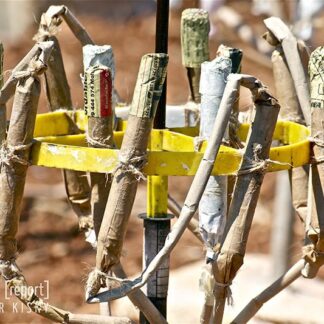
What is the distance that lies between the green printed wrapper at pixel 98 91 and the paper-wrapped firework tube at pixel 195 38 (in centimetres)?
43

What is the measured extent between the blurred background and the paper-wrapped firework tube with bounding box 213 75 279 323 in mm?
271

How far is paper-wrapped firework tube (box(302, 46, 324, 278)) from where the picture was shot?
1.78 meters

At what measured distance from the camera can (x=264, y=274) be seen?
13.4ft

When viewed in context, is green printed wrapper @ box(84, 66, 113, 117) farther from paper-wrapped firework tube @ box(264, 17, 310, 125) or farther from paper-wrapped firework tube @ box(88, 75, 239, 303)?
paper-wrapped firework tube @ box(264, 17, 310, 125)

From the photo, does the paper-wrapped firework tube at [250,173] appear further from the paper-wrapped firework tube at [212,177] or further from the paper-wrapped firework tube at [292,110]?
the paper-wrapped firework tube at [292,110]

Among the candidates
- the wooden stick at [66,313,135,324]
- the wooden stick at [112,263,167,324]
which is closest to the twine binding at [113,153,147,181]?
the wooden stick at [112,263,167,324]

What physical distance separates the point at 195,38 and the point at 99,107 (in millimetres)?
456

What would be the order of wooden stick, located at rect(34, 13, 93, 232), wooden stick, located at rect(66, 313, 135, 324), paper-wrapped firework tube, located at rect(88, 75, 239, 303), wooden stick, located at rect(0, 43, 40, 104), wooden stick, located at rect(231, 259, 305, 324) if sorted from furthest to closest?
1. wooden stick, located at rect(34, 13, 93, 232)
2. wooden stick, located at rect(231, 259, 305, 324)
3. wooden stick, located at rect(66, 313, 135, 324)
4. wooden stick, located at rect(0, 43, 40, 104)
5. paper-wrapped firework tube, located at rect(88, 75, 239, 303)

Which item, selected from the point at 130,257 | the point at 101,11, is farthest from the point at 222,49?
the point at 101,11

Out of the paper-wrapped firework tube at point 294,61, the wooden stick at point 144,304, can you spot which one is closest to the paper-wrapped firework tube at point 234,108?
the paper-wrapped firework tube at point 294,61

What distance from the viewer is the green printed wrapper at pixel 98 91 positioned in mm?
1715

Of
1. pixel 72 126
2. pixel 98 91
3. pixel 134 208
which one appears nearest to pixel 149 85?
pixel 98 91

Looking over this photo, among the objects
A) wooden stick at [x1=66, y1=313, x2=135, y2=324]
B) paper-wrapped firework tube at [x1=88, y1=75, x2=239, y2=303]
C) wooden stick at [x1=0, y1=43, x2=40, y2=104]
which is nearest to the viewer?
paper-wrapped firework tube at [x1=88, y1=75, x2=239, y2=303]

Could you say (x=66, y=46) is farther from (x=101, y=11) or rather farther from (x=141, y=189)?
(x=141, y=189)
